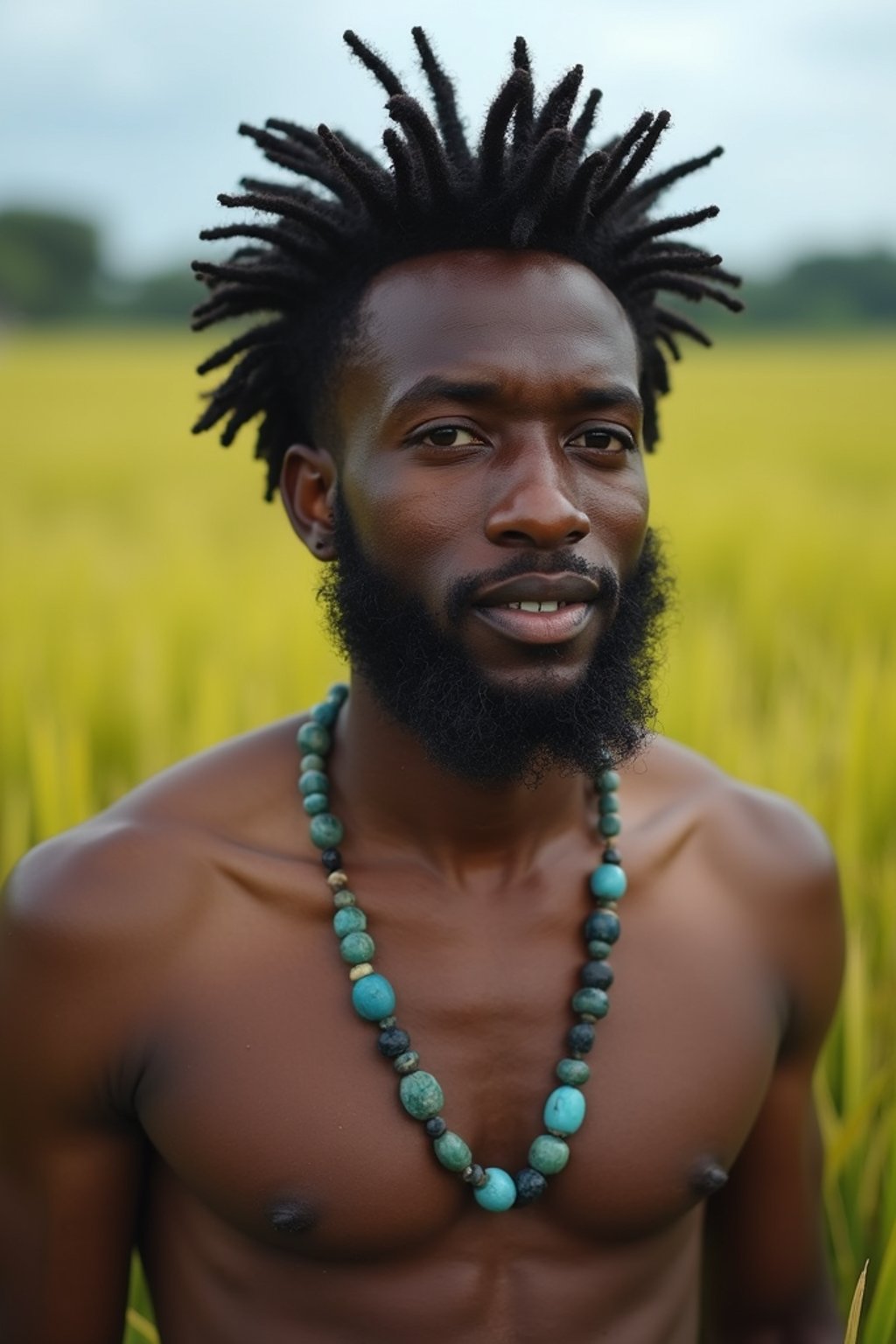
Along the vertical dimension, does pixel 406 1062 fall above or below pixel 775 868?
below

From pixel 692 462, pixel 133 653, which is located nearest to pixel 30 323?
pixel 692 462

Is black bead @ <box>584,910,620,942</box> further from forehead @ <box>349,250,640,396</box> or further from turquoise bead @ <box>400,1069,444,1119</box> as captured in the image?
forehead @ <box>349,250,640,396</box>

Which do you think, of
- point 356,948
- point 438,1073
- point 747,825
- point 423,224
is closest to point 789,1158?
point 747,825

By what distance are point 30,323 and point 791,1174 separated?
49.1 meters

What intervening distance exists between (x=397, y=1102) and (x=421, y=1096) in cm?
3

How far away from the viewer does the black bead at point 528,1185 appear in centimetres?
136

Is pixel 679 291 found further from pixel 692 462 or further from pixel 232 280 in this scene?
pixel 692 462

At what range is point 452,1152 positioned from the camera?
1330 millimetres

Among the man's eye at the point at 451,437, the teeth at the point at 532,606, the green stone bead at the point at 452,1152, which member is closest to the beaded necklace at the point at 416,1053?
the green stone bead at the point at 452,1152

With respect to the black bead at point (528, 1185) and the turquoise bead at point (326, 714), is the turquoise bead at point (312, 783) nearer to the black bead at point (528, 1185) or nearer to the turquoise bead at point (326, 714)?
the turquoise bead at point (326, 714)

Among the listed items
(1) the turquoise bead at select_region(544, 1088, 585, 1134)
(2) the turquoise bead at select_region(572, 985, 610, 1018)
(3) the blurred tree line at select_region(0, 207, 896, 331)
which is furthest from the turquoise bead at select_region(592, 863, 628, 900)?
(3) the blurred tree line at select_region(0, 207, 896, 331)

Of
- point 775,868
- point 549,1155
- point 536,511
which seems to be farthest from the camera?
point 775,868

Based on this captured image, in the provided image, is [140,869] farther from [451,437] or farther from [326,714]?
[451,437]

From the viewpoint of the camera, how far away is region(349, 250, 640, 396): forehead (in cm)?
Result: 130
